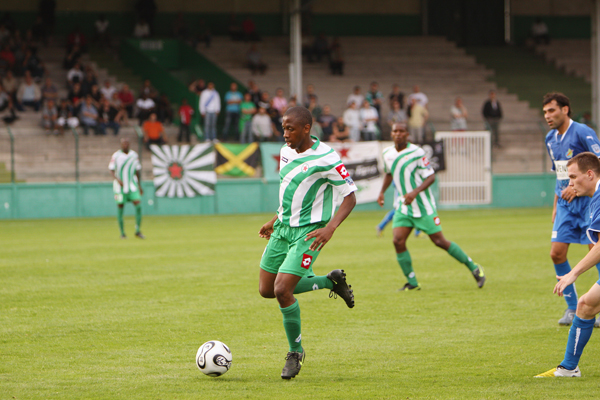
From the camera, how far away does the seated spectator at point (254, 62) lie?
3112 cm

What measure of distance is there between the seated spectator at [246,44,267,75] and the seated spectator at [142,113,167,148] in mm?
7774

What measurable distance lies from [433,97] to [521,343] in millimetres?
26447

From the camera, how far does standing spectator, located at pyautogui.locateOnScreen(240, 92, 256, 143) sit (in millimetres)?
25141

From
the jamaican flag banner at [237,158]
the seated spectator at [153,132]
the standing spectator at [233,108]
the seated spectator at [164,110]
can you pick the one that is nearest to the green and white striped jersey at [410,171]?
the jamaican flag banner at [237,158]

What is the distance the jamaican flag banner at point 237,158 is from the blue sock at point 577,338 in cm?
1927

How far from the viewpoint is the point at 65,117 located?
81.2 feet

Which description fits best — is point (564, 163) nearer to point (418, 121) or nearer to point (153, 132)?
point (153, 132)

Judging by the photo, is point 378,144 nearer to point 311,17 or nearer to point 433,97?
point 433,97

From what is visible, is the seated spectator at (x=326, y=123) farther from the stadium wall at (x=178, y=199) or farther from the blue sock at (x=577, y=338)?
the blue sock at (x=577, y=338)

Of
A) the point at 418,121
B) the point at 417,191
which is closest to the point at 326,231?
the point at 417,191

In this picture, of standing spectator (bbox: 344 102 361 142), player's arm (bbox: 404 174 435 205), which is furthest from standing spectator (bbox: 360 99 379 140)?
player's arm (bbox: 404 174 435 205)

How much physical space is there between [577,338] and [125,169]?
1302cm

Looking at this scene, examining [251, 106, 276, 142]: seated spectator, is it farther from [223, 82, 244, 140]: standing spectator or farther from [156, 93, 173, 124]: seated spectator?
[156, 93, 173, 124]: seated spectator

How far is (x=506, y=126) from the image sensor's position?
2683cm
